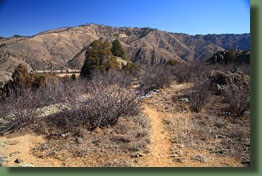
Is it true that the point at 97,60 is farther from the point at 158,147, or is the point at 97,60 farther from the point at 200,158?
the point at 200,158

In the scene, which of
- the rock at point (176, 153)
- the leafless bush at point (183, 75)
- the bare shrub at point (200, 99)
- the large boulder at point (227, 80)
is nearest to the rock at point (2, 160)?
the rock at point (176, 153)

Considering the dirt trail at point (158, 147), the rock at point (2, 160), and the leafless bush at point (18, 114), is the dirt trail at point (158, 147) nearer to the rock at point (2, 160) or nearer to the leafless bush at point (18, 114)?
the rock at point (2, 160)

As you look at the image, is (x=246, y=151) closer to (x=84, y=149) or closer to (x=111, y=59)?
(x=84, y=149)

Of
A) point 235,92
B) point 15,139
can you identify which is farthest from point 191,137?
point 15,139

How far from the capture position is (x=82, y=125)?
181 inches

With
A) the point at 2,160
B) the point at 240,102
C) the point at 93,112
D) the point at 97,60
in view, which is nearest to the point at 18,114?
the point at 2,160

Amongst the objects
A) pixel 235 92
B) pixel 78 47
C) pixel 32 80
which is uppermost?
pixel 78 47

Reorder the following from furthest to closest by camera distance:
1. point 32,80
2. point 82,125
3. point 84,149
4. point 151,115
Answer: point 32,80
point 151,115
point 82,125
point 84,149

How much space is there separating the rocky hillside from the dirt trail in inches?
1399

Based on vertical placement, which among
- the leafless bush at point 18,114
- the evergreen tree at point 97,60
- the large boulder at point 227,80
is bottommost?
the leafless bush at point 18,114

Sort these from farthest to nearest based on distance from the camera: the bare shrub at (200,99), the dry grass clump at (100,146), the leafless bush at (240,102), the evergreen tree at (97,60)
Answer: the evergreen tree at (97,60)
the bare shrub at (200,99)
the leafless bush at (240,102)
the dry grass clump at (100,146)

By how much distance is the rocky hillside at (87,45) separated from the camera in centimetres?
5491

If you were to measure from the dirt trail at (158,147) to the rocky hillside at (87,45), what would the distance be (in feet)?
117

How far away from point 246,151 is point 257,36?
232 centimetres
